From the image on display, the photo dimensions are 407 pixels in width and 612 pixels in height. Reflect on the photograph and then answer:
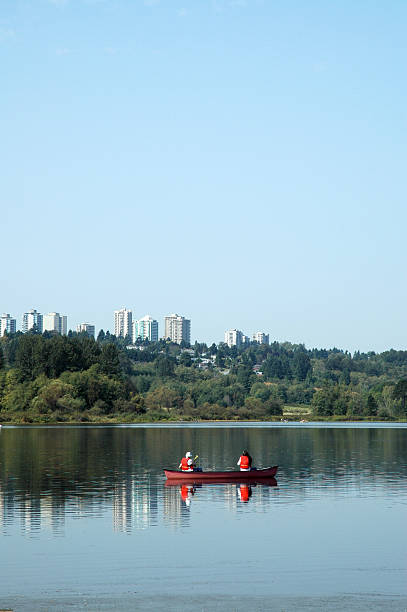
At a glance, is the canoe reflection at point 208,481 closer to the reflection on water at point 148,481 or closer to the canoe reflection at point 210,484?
the canoe reflection at point 210,484

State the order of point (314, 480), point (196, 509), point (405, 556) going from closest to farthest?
point (405, 556)
point (196, 509)
point (314, 480)

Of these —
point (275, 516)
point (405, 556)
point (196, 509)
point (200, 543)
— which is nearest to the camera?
point (405, 556)

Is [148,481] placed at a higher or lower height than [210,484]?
higher

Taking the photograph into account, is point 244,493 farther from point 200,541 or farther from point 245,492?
point 200,541

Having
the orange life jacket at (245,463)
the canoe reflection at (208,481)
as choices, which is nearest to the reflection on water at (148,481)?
the canoe reflection at (208,481)

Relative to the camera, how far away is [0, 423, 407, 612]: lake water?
96.0 ft

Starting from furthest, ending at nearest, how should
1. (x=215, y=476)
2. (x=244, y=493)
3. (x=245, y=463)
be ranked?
(x=245, y=463) < (x=215, y=476) < (x=244, y=493)

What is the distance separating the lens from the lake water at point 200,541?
96.0 ft

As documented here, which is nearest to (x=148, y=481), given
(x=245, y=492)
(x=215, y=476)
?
(x=215, y=476)

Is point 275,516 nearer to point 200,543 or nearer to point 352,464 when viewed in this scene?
point 200,543

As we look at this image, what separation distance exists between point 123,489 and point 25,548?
23264mm

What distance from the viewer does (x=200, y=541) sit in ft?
134

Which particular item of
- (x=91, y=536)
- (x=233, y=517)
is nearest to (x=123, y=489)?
(x=233, y=517)

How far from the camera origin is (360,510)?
171 feet
